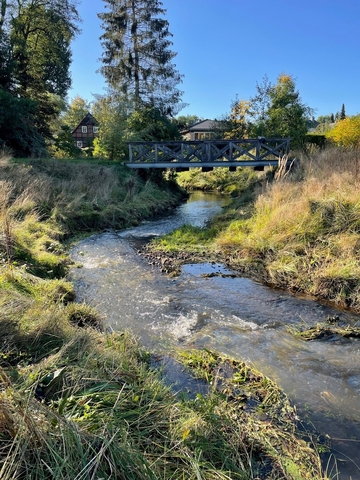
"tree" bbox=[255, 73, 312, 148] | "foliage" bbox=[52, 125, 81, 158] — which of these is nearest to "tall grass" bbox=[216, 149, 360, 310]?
"tree" bbox=[255, 73, 312, 148]

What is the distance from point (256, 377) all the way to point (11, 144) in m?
16.1

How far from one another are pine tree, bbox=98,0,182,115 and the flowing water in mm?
17186

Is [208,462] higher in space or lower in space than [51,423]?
lower

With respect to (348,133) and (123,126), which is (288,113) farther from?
(123,126)

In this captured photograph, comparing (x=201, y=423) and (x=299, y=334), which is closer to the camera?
(x=201, y=423)

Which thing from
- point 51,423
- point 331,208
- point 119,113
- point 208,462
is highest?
point 119,113

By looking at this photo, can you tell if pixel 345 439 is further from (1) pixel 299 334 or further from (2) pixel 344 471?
(1) pixel 299 334

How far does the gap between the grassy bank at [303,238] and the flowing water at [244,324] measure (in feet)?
1.41

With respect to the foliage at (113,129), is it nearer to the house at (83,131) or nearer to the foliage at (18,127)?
the foliage at (18,127)

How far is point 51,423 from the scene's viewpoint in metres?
1.68

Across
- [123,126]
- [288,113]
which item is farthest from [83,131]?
[288,113]

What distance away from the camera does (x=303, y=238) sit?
20.6ft

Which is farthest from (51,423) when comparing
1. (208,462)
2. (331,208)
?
(331,208)

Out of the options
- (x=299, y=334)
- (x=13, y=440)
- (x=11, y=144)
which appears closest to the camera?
(x=13, y=440)
